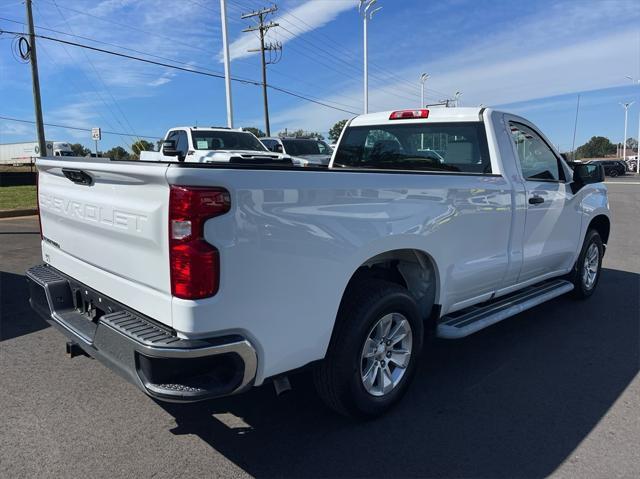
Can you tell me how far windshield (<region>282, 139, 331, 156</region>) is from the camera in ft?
60.6

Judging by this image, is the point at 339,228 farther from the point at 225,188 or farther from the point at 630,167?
the point at 630,167

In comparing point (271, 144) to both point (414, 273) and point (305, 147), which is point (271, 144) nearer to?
point (305, 147)

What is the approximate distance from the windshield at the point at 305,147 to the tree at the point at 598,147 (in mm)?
117850

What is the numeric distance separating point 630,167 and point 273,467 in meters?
77.1

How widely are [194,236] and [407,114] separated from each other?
3049 mm

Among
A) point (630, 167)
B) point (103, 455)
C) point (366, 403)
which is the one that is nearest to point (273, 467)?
point (366, 403)

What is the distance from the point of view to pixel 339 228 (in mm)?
2771

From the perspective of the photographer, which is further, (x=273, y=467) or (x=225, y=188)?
(x=273, y=467)

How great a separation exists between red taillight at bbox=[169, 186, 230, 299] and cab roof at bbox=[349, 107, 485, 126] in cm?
279

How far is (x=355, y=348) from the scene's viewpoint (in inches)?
117

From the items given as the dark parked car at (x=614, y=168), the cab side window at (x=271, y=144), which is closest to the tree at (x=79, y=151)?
the cab side window at (x=271, y=144)

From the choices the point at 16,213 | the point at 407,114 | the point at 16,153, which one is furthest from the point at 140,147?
the point at 16,153

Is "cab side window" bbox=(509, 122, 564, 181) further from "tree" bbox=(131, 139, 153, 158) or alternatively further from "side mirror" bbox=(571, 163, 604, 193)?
"tree" bbox=(131, 139, 153, 158)

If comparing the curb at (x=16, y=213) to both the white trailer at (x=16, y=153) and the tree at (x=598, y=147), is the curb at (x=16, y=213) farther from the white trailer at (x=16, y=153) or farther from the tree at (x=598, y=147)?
the tree at (x=598, y=147)
